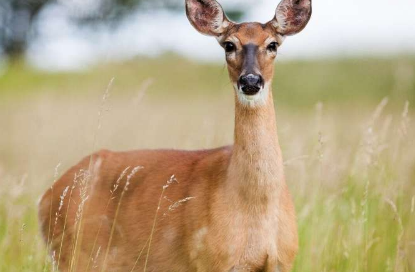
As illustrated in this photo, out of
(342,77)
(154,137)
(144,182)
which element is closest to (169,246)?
(144,182)

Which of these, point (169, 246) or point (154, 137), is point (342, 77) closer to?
point (154, 137)

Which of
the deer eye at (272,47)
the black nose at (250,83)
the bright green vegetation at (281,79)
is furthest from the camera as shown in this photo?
the bright green vegetation at (281,79)

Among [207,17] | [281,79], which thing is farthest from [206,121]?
[281,79]

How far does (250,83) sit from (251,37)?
439 millimetres

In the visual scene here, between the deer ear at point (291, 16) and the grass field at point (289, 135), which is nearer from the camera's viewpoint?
the deer ear at point (291, 16)

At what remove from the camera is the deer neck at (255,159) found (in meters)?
4.38

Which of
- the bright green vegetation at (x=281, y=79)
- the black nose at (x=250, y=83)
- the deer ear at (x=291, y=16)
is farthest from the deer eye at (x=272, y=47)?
the bright green vegetation at (x=281, y=79)

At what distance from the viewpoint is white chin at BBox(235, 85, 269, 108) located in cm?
437

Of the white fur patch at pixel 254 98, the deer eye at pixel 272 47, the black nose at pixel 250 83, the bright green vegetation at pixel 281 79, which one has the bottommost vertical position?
the white fur patch at pixel 254 98

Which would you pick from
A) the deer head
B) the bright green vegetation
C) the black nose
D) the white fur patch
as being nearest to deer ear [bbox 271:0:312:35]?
the deer head

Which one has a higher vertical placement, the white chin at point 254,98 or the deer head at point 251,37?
the deer head at point 251,37

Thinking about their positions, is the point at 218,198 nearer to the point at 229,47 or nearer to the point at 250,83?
the point at 250,83

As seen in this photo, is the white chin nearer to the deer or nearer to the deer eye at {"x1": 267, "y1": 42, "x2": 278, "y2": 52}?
the deer

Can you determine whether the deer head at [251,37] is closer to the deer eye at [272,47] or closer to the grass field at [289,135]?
the deer eye at [272,47]
